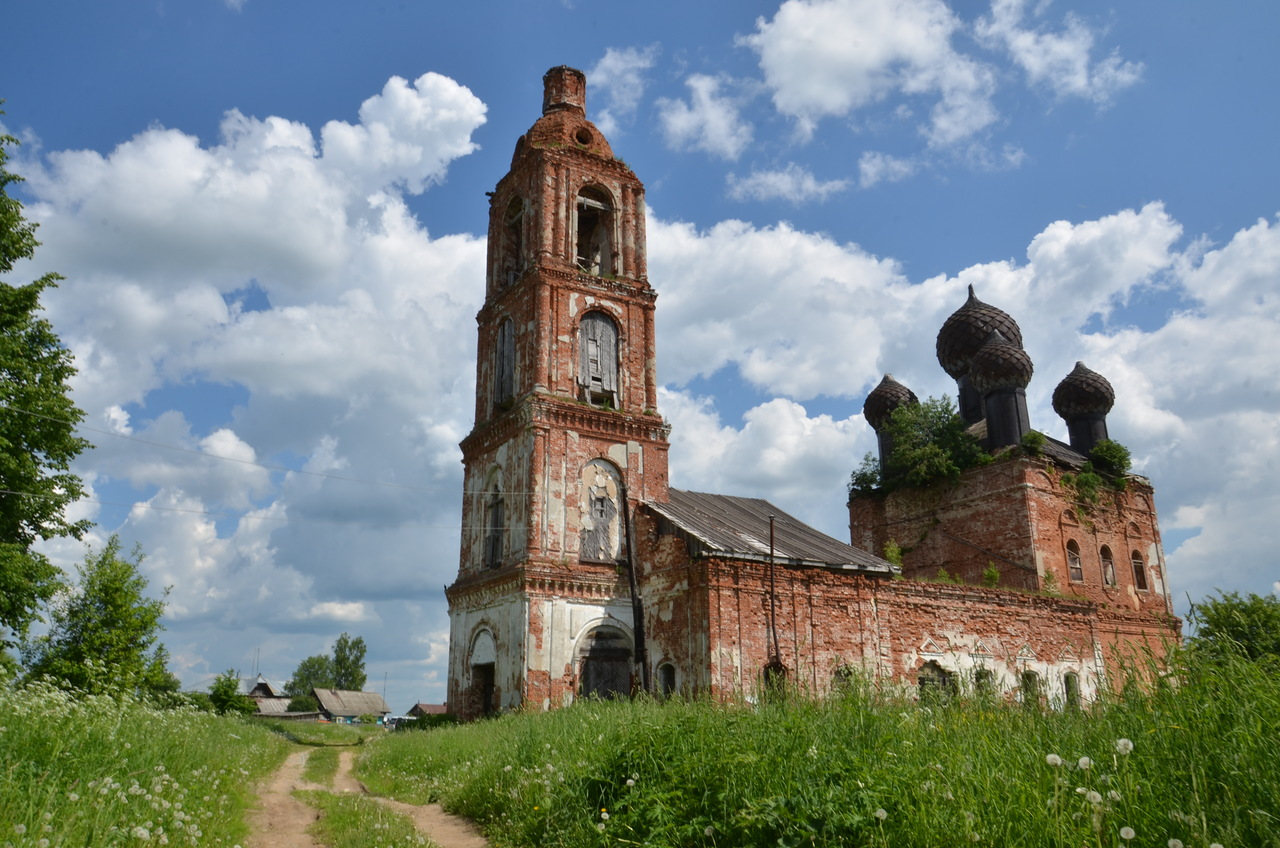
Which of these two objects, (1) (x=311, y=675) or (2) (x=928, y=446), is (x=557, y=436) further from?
(1) (x=311, y=675)

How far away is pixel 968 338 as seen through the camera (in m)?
29.8

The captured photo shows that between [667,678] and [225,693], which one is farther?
[225,693]

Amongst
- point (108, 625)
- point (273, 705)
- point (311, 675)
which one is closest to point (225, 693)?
point (108, 625)

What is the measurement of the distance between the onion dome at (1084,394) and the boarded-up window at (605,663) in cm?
1904

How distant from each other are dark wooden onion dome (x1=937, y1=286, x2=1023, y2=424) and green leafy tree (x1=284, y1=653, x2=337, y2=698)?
62029 mm

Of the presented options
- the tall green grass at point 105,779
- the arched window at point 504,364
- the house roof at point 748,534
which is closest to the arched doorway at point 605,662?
the house roof at point 748,534

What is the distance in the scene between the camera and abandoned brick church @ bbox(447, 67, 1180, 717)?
19.1 m

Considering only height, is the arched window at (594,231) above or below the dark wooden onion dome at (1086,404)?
above

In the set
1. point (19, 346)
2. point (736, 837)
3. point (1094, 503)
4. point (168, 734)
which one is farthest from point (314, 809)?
point (1094, 503)

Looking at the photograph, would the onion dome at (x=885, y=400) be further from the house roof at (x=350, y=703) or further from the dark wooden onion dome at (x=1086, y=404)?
the house roof at (x=350, y=703)

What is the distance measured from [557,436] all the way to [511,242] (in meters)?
7.83

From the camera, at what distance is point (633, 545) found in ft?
70.0

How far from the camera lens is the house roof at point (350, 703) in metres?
58.5

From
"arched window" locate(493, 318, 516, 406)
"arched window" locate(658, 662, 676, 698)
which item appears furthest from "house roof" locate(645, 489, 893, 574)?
"arched window" locate(493, 318, 516, 406)
